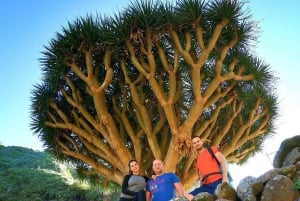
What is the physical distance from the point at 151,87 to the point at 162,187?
4640 millimetres

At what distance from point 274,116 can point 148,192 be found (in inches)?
325

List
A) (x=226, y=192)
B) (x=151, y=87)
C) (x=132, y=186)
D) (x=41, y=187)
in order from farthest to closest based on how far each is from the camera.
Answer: (x=41, y=187) → (x=151, y=87) → (x=132, y=186) → (x=226, y=192)

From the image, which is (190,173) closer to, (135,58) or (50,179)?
(135,58)

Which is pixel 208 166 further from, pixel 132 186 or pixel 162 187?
pixel 132 186

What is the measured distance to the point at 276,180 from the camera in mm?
3869

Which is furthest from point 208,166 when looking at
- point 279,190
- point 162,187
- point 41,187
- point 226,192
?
point 41,187

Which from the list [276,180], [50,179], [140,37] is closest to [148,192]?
[276,180]

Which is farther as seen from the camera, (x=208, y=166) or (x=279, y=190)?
(x=208, y=166)

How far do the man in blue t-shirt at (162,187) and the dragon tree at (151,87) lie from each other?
3.69 m

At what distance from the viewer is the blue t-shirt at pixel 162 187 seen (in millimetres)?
4863

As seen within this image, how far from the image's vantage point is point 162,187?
16.1ft

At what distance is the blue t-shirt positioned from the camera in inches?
191

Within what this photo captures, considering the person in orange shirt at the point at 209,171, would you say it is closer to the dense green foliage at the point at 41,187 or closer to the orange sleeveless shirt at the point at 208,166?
the orange sleeveless shirt at the point at 208,166

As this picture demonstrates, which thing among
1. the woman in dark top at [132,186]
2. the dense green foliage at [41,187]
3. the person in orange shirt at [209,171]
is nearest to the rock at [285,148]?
the person in orange shirt at [209,171]
